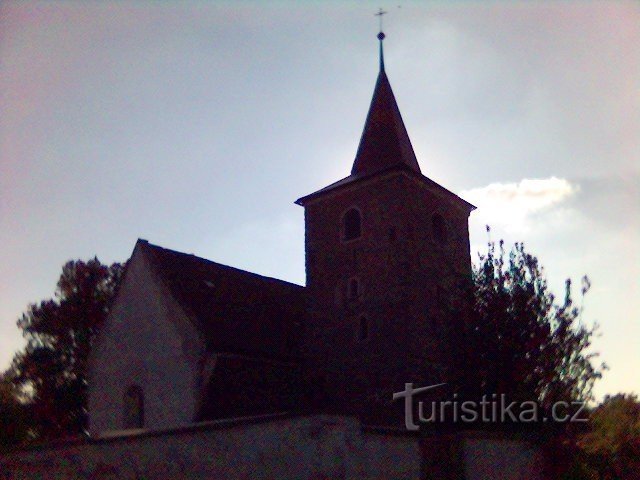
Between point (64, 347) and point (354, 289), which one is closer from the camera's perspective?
point (354, 289)

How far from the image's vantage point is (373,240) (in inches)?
1001

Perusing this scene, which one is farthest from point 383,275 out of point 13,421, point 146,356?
point 13,421

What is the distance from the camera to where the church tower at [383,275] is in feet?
77.8

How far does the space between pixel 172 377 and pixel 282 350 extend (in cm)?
397

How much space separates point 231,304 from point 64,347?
39.7ft

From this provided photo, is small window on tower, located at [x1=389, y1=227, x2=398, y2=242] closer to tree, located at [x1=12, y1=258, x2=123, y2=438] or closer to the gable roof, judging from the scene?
the gable roof

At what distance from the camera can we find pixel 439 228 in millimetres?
26719

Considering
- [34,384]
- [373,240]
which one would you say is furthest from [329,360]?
[34,384]

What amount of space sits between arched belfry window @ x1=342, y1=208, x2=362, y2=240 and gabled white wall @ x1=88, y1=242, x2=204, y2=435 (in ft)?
22.1

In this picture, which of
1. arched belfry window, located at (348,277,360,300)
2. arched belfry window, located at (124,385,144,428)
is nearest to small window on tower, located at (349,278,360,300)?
arched belfry window, located at (348,277,360,300)

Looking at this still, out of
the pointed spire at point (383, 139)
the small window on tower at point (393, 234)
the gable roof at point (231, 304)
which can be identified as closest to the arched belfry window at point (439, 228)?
the pointed spire at point (383, 139)

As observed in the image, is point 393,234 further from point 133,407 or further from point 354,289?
point 133,407

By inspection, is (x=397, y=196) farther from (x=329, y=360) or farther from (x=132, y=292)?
(x=132, y=292)

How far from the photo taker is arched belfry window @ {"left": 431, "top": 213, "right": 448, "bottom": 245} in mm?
26431
